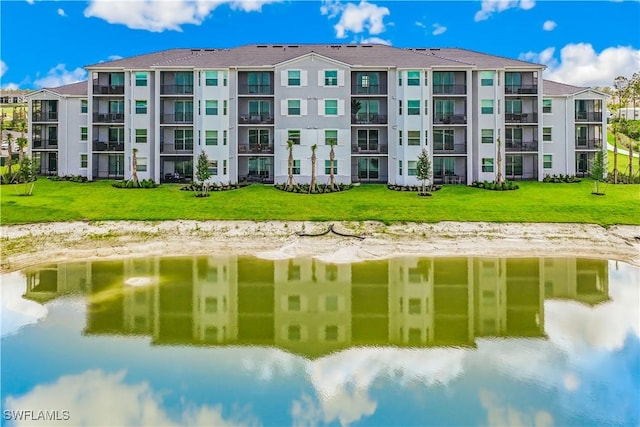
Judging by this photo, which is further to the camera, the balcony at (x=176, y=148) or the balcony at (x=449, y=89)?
the balcony at (x=176, y=148)

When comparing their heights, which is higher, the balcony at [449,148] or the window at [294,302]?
the balcony at [449,148]

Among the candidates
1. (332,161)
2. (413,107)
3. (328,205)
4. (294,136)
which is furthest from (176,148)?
(413,107)

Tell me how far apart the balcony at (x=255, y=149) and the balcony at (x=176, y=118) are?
640cm

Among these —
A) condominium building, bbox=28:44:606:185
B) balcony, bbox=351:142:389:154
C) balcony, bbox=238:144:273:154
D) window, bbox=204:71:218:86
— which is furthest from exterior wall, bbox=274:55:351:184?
window, bbox=204:71:218:86

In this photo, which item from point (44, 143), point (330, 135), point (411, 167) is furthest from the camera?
point (44, 143)

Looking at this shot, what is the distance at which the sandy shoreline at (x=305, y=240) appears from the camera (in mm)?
29469

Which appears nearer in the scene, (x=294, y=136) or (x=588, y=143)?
(x=294, y=136)

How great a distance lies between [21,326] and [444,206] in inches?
1141

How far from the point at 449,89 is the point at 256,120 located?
799 inches

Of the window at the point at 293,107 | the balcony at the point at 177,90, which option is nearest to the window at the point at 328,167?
the window at the point at 293,107

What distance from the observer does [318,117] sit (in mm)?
47906

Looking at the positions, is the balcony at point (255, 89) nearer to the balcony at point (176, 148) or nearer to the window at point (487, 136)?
the balcony at point (176, 148)

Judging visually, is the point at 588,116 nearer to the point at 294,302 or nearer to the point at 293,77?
the point at 293,77

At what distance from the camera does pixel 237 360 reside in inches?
610
